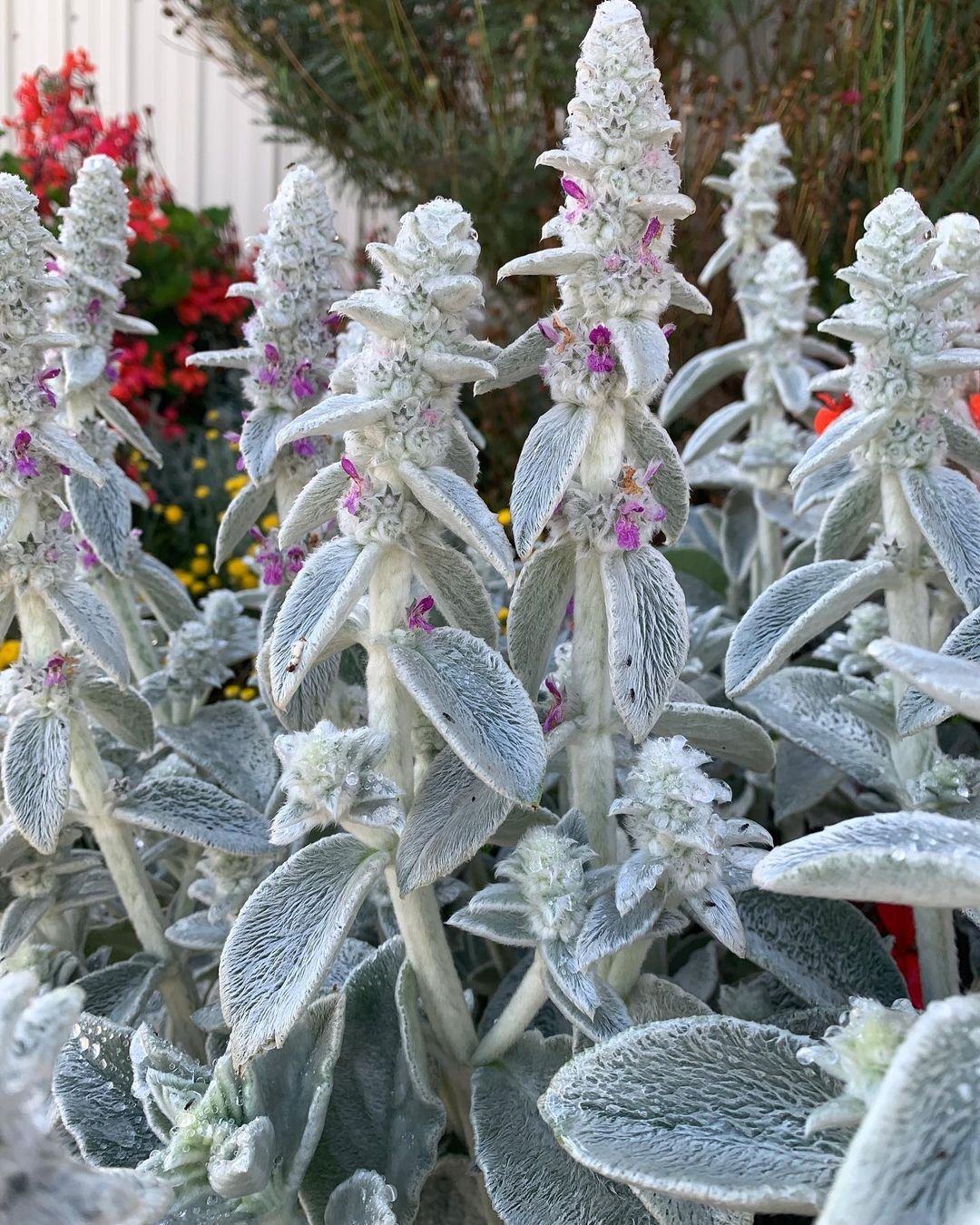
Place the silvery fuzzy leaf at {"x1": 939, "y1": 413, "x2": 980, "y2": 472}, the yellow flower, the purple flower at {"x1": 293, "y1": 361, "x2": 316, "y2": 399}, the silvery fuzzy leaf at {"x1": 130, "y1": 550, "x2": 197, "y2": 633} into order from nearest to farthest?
1. the silvery fuzzy leaf at {"x1": 939, "y1": 413, "x2": 980, "y2": 472}
2. the purple flower at {"x1": 293, "y1": 361, "x2": 316, "y2": 399}
3. the silvery fuzzy leaf at {"x1": 130, "y1": 550, "x2": 197, "y2": 633}
4. the yellow flower

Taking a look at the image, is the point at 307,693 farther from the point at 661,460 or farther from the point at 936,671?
the point at 936,671

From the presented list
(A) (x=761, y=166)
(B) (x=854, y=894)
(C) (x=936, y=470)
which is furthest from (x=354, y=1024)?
(A) (x=761, y=166)

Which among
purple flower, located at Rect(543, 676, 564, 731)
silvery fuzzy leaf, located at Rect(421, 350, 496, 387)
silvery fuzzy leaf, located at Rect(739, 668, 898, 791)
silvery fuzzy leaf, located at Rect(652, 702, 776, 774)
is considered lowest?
silvery fuzzy leaf, located at Rect(739, 668, 898, 791)

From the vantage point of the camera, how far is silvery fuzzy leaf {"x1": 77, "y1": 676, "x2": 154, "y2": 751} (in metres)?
1.02

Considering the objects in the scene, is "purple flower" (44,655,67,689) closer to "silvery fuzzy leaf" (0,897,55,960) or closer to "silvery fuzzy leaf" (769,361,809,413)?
"silvery fuzzy leaf" (0,897,55,960)

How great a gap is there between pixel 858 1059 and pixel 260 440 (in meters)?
0.78

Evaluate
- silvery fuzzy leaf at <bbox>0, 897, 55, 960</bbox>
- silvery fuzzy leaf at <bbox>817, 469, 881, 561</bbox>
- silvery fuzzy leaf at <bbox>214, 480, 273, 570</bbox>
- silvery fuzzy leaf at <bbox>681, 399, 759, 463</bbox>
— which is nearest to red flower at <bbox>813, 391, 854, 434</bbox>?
silvery fuzzy leaf at <bbox>681, 399, 759, 463</bbox>

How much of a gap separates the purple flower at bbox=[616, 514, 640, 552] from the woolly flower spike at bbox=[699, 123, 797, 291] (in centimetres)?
104

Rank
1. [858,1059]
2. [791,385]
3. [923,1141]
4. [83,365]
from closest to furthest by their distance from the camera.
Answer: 1. [923,1141]
2. [858,1059]
3. [83,365]
4. [791,385]

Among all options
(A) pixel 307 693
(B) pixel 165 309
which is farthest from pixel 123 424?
(B) pixel 165 309

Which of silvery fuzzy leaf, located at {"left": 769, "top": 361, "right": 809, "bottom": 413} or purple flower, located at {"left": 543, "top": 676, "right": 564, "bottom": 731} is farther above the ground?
silvery fuzzy leaf, located at {"left": 769, "top": 361, "right": 809, "bottom": 413}

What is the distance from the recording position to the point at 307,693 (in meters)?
0.94

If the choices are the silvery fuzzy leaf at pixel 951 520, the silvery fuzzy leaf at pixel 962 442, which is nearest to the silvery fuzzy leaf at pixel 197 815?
the silvery fuzzy leaf at pixel 951 520

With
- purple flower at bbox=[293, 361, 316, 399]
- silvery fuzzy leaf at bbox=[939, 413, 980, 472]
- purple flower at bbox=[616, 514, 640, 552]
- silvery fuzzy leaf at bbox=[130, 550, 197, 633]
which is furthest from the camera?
silvery fuzzy leaf at bbox=[130, 550, 197, 633]
